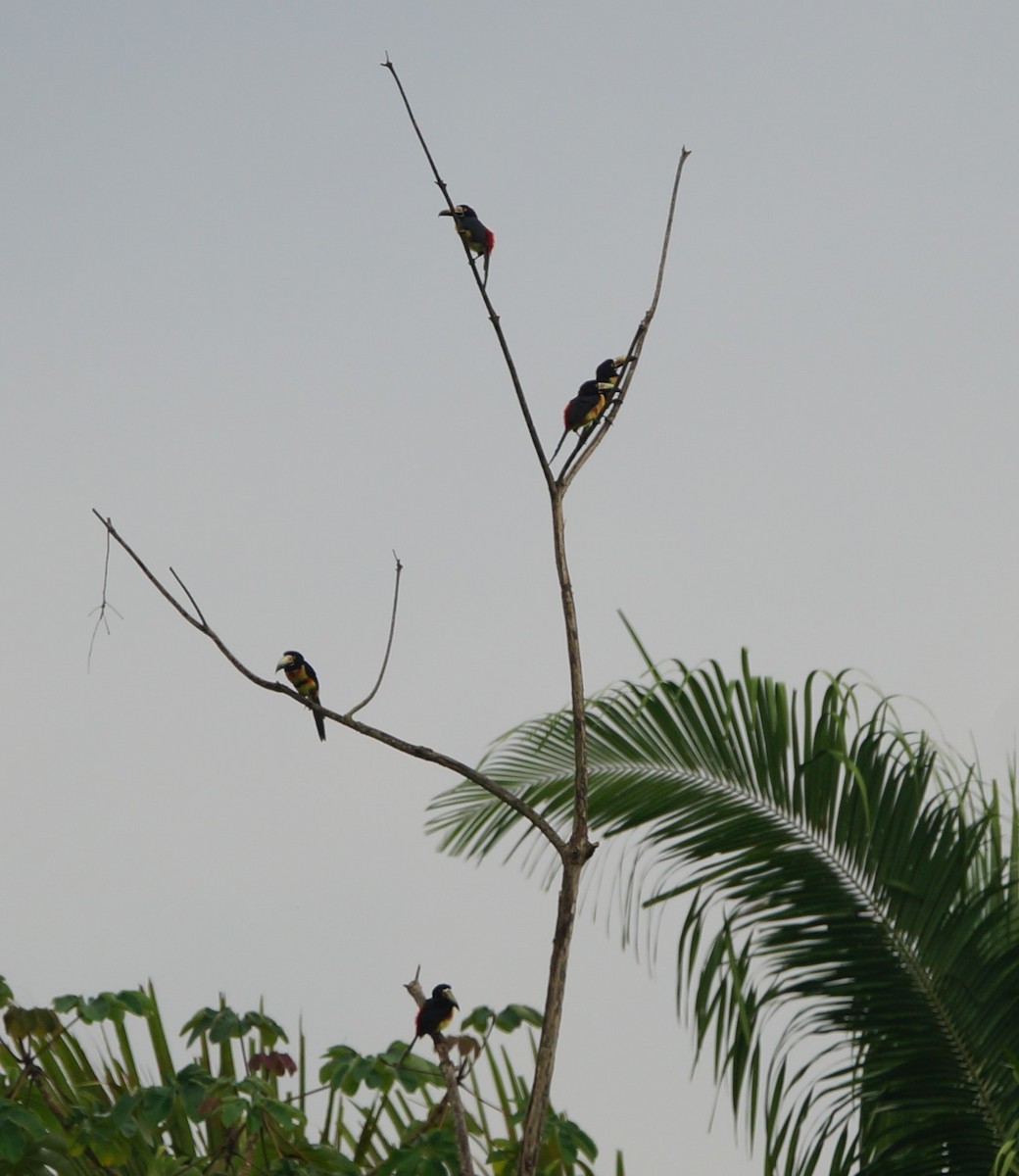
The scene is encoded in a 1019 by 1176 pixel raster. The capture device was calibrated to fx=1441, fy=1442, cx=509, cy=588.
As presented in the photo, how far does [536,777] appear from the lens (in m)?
4.75

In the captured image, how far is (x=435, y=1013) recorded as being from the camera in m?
4.06

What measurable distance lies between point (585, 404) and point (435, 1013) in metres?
2.02

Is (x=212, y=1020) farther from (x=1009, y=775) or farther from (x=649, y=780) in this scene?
(x=1009, y=775)

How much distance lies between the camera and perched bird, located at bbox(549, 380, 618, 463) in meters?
4.50

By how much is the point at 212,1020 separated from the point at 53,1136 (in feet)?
1.85

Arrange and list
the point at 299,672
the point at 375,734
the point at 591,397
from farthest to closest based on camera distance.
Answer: the point at 299,672 < the point at 591,397 < the point at 375,734

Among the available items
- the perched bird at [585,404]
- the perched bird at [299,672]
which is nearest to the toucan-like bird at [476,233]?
the perched bird at [585,404]

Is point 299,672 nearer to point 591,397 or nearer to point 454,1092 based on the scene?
point 591,397

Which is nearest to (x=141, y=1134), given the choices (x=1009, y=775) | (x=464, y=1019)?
(x=464, y=1019)

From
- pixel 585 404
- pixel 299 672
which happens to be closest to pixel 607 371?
pixel 585 404

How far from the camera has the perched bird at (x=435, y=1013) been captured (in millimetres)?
3885

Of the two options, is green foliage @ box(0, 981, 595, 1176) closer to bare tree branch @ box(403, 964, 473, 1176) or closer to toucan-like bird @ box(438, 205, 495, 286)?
bare tree branch @ box(403, 964, 473, 1176)

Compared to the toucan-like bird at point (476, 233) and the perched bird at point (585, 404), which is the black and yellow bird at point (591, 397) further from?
the toucan-like bird at point (476, 233)

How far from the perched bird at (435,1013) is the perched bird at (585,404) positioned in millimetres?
1657
